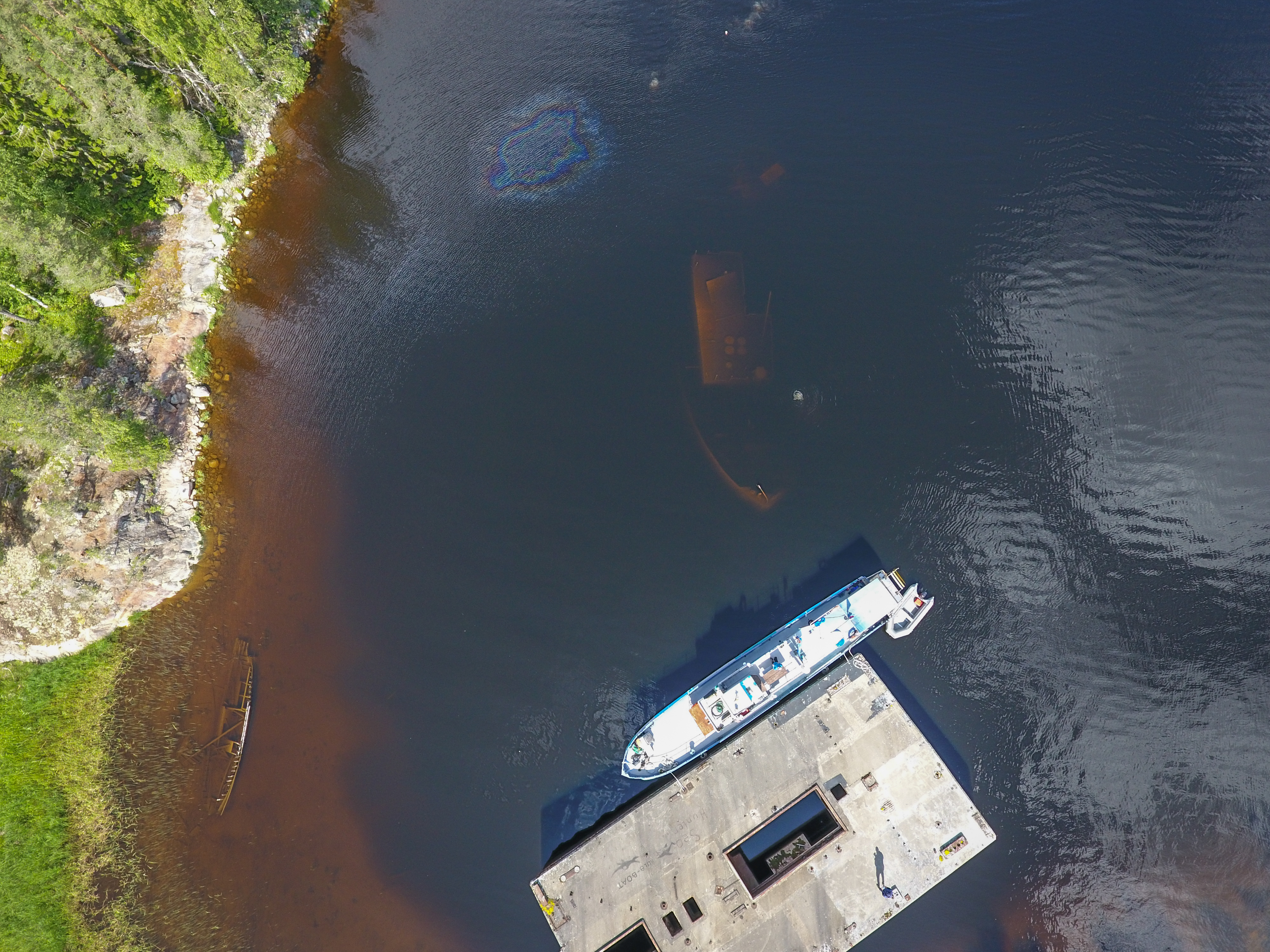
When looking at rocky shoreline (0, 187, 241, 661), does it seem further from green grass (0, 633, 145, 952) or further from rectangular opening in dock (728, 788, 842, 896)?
rectangular opening in dock (728, 788, 842, 896)

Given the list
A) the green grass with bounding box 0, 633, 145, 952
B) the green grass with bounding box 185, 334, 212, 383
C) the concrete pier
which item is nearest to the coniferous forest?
the green grass with bounding box 185, 334, 212, 383

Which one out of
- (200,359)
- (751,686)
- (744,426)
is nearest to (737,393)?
(744,426)

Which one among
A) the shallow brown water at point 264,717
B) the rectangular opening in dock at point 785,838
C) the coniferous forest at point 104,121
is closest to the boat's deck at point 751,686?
the rectangular opening in dock at point 785,838

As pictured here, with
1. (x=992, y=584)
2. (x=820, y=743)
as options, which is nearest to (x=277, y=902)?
(x=820, y=743)

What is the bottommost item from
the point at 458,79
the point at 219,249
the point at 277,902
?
the point at 277,902

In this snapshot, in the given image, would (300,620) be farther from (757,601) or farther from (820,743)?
(820,743)

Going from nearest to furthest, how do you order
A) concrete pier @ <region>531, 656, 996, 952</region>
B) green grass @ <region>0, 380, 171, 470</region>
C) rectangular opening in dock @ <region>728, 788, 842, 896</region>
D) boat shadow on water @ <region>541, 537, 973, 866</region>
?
1. concrete pier @ <region>531, 656, 996, 952</region>
2. green grass @ <region>0, 380, 171, 470</region>
3. boat shadow on water @ <region>541, 537, 973, 866</region>
4. rectangular opening in dock @ <region>728, 788, 842, 896</region>

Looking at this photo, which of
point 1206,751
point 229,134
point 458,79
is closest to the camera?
point 1206,751
